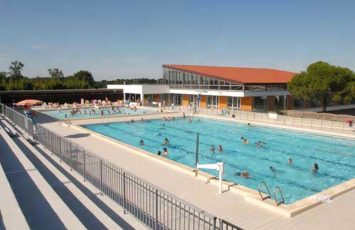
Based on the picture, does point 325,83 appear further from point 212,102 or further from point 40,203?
point 40,203

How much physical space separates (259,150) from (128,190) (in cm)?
1341

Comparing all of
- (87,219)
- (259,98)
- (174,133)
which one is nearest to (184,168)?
(87,219)

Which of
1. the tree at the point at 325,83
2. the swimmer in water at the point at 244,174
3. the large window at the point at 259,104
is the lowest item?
the swimmer in water at the point at 244,174

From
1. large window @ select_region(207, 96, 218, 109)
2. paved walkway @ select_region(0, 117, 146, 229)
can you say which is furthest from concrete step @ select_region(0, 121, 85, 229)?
large window @ select_region(207, 96, 218, 109)

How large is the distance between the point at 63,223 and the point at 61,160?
603 cm

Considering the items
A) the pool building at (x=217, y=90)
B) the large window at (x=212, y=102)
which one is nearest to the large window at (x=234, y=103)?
the pool building at (x=217, y=90)

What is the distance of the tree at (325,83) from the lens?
1177 inches

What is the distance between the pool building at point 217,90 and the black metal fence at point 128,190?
80.9 feet

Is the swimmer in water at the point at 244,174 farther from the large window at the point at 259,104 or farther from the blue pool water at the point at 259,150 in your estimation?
the large window at the point at 259,104

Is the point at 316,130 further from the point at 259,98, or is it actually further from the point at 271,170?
the point at 259,98

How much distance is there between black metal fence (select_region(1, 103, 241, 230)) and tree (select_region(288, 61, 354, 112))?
24863 millimetres

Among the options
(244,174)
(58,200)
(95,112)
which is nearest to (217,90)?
(95,112)

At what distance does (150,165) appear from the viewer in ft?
44.4

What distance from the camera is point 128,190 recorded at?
27.7 ft
